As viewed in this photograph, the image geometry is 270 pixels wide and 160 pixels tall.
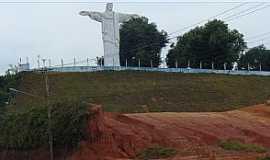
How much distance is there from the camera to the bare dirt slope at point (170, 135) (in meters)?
43.3

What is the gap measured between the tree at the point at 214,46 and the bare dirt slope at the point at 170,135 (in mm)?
52317

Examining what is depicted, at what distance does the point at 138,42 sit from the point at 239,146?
69.4 m

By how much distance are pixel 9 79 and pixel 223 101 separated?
99.1 feet

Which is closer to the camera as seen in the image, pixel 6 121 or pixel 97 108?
pixel 97 108

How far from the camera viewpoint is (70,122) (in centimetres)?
4509

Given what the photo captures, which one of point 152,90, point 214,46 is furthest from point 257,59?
point 152,90

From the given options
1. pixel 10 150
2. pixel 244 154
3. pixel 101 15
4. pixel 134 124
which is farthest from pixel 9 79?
pixel 244 154

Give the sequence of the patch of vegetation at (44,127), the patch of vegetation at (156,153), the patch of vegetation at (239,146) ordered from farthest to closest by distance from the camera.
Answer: the patch of vegetation at (239,146)
the patch of vegetation at (44,127)
the patch of vegetation at (156,153)

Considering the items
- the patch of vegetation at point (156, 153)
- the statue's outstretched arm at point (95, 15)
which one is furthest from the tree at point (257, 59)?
the patch of vegetation at point (156, 153)

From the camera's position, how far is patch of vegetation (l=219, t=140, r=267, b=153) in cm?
4512

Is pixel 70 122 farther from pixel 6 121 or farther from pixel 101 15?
pixel 101 15

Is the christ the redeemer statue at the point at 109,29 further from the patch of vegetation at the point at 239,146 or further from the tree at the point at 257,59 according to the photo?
the patch of vegetation at the point at 239,146

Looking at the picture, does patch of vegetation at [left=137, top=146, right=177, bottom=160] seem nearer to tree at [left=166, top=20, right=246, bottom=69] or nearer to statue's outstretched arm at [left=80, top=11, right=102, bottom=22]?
statue's outstretched arm at [left=80, top=11, right=102, bottom=22]

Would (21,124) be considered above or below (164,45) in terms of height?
below
